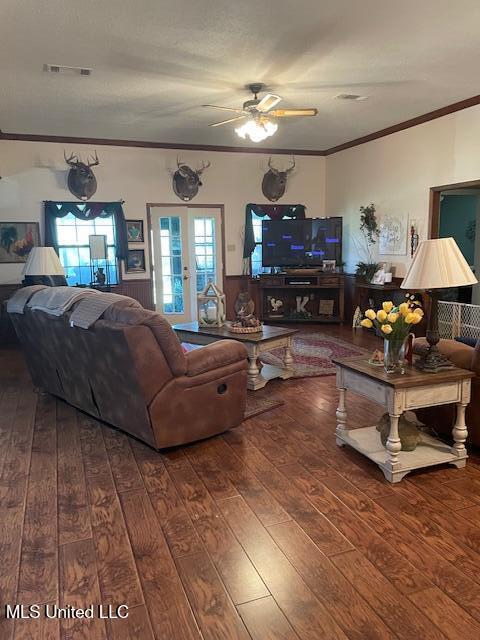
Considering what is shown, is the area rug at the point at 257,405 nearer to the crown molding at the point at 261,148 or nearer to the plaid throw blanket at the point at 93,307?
the plaid throw blanket at the point at 93,307

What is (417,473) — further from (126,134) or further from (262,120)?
(126,134)

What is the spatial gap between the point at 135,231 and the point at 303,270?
2847 mm

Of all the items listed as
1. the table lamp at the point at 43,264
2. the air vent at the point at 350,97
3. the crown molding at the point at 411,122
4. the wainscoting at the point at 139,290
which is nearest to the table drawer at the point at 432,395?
the air vent at the point at 350,97

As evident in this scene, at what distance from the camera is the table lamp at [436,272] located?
280 cm

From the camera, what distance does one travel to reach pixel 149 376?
3064mm

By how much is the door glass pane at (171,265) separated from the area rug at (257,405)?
13.6 feet

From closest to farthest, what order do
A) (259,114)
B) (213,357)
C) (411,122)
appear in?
(213,357) → (259,114) → (411,122)

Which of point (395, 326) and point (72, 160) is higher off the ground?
point (72, 160)

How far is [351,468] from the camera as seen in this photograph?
3.07 m

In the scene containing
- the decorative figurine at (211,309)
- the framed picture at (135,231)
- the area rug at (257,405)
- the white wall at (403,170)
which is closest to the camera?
the area rug at (257,405)

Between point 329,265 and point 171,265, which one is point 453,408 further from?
point 171,265

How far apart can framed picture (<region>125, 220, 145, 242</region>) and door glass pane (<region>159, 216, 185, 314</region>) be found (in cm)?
33

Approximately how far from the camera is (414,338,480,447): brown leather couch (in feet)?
9.93

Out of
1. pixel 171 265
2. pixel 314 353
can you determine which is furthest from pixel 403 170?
pixel 171 265
